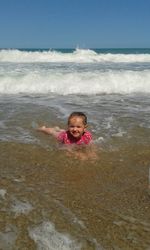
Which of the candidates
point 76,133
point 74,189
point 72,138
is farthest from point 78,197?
point 72,138

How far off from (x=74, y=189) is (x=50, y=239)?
3.26 ft

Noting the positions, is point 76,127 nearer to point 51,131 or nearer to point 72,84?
point 51,131

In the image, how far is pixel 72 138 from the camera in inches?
222

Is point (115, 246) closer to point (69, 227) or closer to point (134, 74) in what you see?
point (69, 227)

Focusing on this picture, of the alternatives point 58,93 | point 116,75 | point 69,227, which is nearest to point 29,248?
point 69,227

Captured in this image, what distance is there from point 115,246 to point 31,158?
224 centimetres

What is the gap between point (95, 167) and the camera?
440cm

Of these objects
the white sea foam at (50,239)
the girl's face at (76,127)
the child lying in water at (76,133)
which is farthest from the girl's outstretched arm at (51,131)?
the white sea foam at (50,239)

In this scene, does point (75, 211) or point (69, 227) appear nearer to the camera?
point (69, 227)

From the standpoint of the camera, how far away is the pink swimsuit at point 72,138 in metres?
5.53

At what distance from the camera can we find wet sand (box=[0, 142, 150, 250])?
274 cm

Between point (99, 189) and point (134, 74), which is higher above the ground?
point (134, 74)

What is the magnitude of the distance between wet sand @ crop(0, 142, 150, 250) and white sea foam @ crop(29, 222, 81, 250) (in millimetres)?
24

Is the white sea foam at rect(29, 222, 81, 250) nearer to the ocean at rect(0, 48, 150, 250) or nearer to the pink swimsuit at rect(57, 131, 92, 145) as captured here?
the ocean at rect(0, 48, 150, 250)
